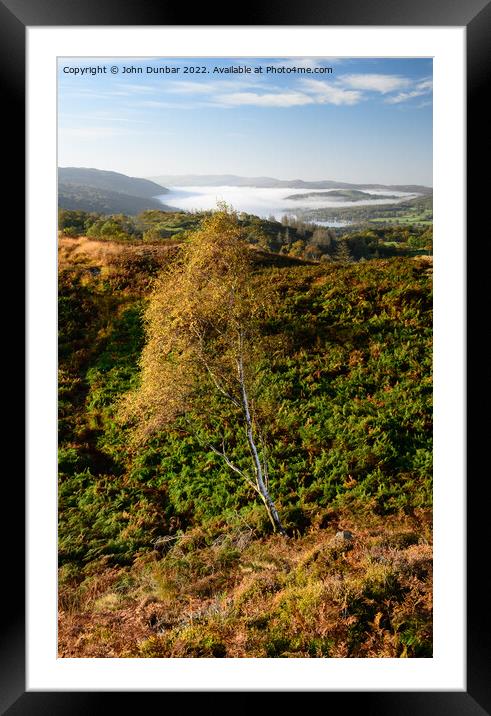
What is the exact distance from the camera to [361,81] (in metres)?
7.15

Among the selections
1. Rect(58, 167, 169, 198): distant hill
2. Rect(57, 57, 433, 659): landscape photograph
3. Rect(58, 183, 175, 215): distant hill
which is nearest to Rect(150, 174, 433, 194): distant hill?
Rect(57, 57, 433, 659): landscape photograph

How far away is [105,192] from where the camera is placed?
7.56 meters

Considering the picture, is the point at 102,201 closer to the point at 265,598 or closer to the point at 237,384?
the point at 237,384

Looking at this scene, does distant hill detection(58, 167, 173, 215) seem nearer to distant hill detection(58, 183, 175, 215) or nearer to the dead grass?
distant hill detection(58, 183, 175, 215)

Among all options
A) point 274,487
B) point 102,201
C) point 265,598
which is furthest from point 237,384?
point 102,201

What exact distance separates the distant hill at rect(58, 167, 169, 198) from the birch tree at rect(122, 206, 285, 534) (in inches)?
43.1

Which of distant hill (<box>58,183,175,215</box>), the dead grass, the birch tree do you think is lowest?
the dead grass

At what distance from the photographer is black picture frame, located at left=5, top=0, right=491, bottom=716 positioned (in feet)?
17.1
